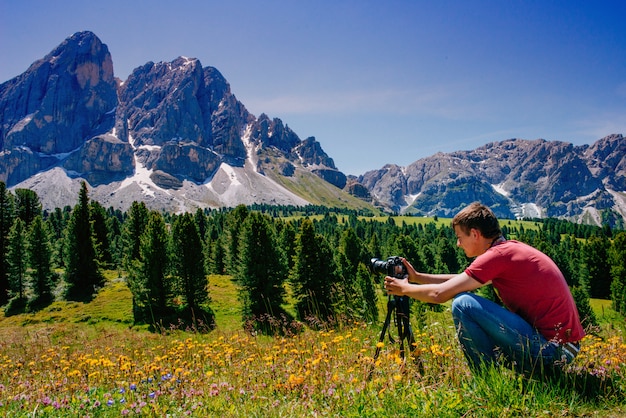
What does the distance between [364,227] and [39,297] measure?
476ft

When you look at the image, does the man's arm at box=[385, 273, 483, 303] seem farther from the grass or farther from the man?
the grass

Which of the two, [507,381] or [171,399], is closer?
[507,381]

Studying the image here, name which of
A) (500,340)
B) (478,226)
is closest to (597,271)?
(478,226)

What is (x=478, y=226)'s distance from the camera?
480 centimetres

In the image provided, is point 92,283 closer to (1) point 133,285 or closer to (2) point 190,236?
(1) point 133,285

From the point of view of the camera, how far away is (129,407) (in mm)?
4242

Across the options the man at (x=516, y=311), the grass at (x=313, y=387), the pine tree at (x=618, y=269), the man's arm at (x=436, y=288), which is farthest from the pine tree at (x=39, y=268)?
the pine tree at (x=618, y=269)

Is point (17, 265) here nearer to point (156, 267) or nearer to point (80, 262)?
point (80, 262)

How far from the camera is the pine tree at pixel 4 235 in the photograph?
48.9 meters

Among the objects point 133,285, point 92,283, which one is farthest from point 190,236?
point 92,283

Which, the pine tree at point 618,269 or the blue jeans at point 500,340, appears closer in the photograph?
the blue jeans at point 500,340

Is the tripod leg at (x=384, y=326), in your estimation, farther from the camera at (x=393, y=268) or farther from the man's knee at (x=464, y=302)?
the man's knee at (x=464, y=302)

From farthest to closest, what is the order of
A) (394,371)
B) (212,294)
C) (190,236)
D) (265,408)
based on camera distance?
(212,294), (190,236), (394,371), (265,408)

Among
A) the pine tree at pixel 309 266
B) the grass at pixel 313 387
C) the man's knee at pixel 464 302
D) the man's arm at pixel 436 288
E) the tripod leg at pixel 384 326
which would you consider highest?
the man's arm at pixel 436 288
